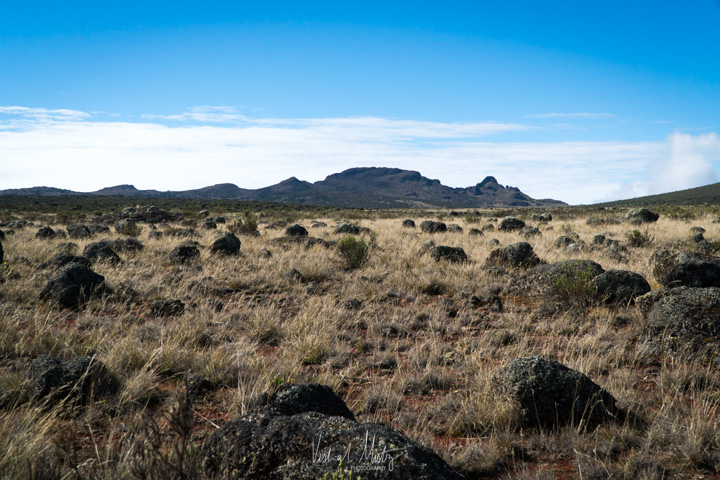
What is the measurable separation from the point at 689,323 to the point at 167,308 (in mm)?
7122

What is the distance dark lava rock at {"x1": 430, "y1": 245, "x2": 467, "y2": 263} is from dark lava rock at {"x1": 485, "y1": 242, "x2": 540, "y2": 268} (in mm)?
819

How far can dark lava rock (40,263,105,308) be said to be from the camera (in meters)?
6.47

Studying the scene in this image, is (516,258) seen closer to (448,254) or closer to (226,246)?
(448,254)

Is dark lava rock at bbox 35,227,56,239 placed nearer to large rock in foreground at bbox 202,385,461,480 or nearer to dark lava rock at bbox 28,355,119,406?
dark lava rock at bbox 28,355,119,406

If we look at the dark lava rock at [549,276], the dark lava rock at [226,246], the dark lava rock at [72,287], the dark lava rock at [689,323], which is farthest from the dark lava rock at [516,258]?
the dark lava rock at [72,287]

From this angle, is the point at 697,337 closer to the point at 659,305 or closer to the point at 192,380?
the point at 659,305

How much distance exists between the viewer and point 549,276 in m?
7.10

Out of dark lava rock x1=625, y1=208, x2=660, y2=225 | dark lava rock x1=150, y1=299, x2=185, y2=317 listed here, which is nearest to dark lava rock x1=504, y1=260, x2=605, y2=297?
dark lava rock x1=150, y1=299, x2=185, y2=317

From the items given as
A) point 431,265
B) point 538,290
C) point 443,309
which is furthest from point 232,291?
point 538,290

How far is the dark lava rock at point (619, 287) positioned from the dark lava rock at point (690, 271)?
0.72 metres

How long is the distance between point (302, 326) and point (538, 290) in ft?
14.2

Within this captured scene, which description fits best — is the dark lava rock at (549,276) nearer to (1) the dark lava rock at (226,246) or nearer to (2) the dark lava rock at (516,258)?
(2) the dark lava rock at (516,258)

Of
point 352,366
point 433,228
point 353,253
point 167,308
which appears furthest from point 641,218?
point 167,308

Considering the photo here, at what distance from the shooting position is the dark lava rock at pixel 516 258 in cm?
981
